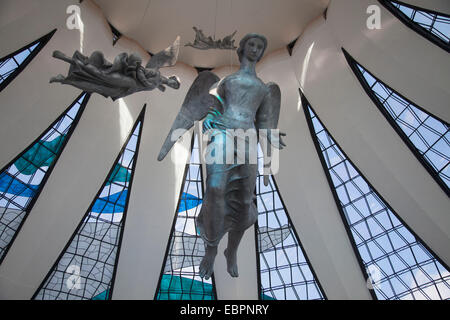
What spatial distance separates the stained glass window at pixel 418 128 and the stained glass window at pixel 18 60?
401 inches

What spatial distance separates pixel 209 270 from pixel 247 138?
7.44 ft

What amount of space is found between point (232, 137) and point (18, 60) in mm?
9810

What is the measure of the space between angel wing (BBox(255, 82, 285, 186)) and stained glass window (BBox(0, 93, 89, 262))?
29.6ft

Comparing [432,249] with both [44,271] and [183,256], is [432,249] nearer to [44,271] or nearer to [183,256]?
[183,256]

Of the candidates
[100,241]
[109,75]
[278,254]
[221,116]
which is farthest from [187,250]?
[109,75]

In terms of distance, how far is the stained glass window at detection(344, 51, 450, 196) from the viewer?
1447 cm

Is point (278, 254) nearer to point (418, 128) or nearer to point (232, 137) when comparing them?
point (418, 128)

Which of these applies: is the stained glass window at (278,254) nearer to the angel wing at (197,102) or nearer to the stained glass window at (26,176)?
the stained glass window at (26,176)

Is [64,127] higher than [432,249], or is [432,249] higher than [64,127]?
[64,127]

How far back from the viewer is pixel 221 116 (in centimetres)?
816

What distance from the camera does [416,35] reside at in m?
14.0

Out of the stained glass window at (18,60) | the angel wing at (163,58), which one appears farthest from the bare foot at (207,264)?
the stained glass window at (18,60)

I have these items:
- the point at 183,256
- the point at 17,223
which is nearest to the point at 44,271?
the point at 17,223
